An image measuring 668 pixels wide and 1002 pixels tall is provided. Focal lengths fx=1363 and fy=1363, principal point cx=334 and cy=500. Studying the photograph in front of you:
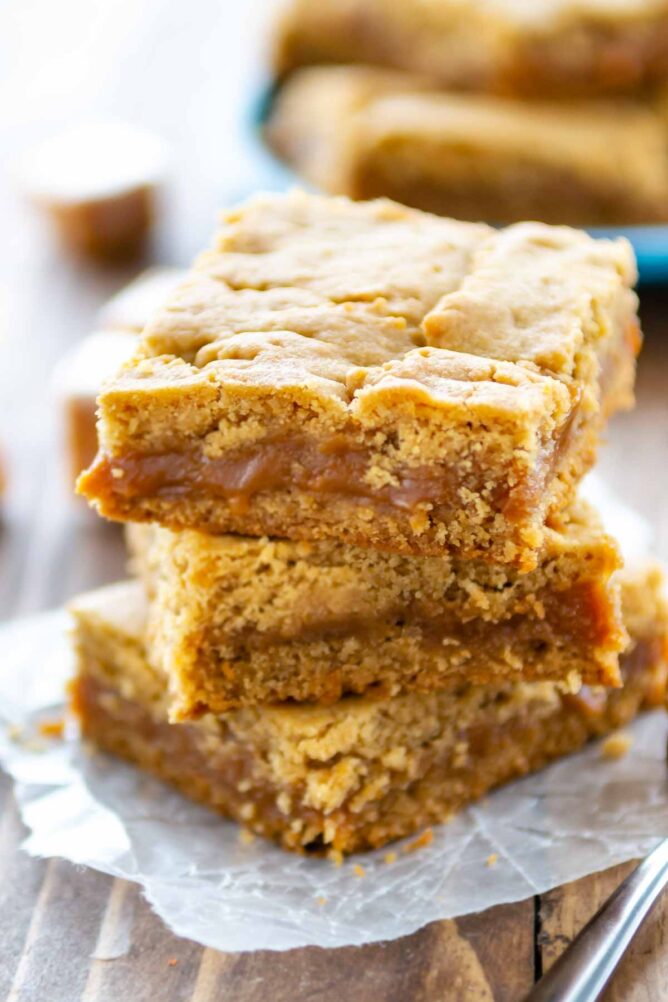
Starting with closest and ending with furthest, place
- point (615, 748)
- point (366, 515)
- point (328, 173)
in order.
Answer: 1. point (366, 515)
2. point (615, 748)
3. point (328, 173)

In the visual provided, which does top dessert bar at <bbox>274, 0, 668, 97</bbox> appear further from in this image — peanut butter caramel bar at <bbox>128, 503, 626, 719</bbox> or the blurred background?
peanut butter caramel bar at <bbox>128, 503, 626, 719</bbox>

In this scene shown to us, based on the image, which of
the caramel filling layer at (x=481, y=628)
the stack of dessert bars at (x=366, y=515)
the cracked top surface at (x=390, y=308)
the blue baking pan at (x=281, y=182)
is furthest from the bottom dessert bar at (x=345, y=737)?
the blue baking pan at (x=281, y=182)

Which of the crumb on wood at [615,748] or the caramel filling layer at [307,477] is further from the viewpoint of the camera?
the crumb on wood at [615,748]

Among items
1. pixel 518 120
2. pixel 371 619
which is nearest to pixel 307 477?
pixel 371 619

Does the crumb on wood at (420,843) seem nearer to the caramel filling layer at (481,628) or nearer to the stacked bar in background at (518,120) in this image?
the caramel filling layer at (481,628)

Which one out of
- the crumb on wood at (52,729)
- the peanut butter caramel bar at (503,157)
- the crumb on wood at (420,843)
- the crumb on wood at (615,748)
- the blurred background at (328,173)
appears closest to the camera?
the crumb on wood at (420,843)

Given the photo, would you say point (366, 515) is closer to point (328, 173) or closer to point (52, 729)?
point (52, 729)

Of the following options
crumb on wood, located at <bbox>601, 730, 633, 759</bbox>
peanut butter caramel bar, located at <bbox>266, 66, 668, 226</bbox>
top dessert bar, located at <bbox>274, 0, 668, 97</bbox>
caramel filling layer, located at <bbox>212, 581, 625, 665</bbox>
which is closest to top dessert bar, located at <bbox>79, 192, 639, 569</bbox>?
caramel filling layer, located at <bbox>212, 581, 625, 665</bbox>

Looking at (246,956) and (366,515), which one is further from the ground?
(366,515)
